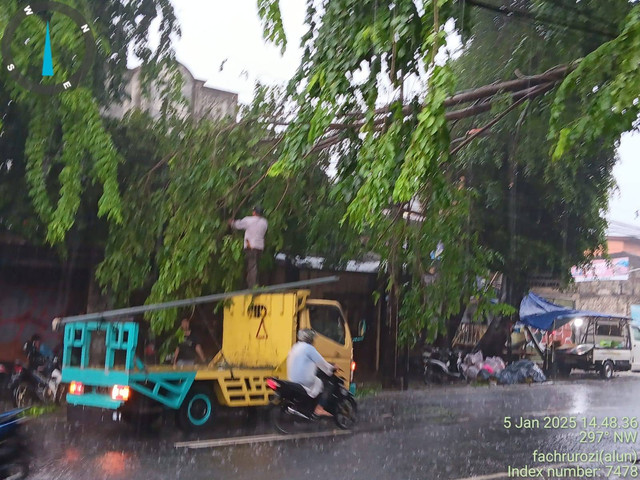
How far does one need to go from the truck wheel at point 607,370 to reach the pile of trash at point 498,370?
162cm

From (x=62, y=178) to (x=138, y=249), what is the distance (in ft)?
5.66

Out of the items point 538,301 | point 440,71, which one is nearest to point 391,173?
point 440,71

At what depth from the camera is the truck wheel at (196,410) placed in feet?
29.5

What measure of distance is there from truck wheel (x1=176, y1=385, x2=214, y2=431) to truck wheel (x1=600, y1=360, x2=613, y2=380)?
518 inches

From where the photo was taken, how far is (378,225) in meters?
9.26

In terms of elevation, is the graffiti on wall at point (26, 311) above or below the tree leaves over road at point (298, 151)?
below

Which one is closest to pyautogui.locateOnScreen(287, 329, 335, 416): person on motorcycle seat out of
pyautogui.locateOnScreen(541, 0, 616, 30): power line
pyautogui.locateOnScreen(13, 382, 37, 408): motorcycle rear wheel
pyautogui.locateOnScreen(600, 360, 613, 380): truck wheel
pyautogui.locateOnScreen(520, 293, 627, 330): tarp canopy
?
pyautogui.locateOnScreen(13, 382, 37, 408): motorcycle rear wheel

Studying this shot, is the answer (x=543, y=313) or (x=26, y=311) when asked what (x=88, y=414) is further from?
(x=543, y=313)

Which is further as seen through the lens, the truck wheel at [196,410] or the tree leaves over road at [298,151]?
the truck wheel at [196,410]

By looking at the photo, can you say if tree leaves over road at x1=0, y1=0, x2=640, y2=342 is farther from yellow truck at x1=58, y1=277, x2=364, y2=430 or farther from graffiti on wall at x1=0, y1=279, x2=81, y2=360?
graffiti on wall at x1=0, y1=279, x2=81, y2=360

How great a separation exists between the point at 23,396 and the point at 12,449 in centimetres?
482

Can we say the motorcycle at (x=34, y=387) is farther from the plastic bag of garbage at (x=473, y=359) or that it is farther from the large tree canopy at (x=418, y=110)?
the plastic bag of garbage at (x=473, y=359)

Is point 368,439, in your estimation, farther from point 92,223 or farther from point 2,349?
point 2,349

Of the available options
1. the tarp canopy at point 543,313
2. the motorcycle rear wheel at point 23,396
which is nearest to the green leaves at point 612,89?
the motorcycle rear wheel at point 23,396
